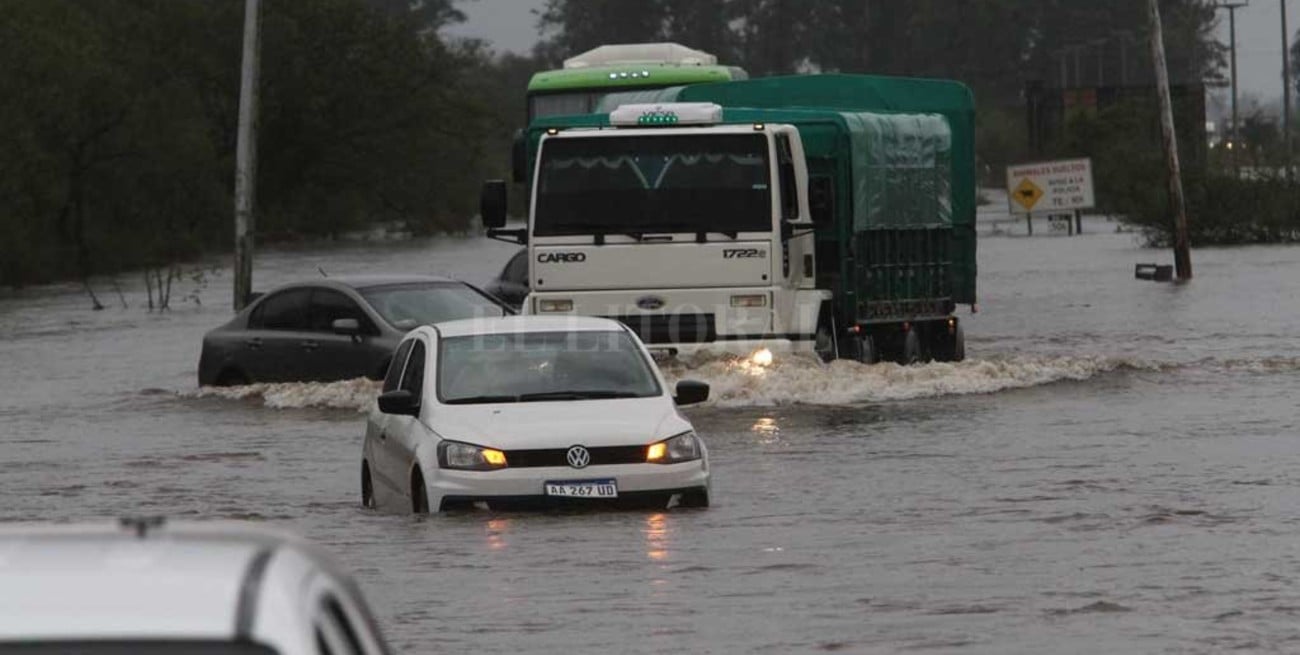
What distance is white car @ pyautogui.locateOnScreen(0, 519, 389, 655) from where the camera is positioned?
3.66 metres

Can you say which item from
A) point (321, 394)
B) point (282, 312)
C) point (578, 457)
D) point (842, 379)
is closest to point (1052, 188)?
point (282, 312)

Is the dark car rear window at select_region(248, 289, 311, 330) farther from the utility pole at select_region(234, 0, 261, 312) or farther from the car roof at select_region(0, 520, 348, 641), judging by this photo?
the car roof at select_region(0, 520, 348, 641)

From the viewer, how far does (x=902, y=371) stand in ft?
86.4

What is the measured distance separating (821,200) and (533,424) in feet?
31.9

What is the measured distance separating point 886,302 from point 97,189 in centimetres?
5223

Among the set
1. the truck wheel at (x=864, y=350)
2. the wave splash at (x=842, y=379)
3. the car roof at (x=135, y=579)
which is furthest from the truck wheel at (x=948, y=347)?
the car roof at (x=135, y=579)

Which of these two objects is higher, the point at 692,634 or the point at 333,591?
the point at 333,591

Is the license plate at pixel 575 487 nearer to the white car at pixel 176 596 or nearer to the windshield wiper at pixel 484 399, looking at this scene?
the windshield wiper at pixel 484 399

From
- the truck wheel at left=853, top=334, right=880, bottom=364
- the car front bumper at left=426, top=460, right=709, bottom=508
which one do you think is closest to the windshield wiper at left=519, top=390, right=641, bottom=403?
the car front bumper at left=426, top=460, right=709, bottom=508

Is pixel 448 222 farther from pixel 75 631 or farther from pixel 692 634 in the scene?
pixel 75 631

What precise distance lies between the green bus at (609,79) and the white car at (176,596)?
3545 centimetres

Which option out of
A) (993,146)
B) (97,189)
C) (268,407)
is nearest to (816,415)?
(268,407)

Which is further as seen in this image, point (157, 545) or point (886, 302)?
point (886, 302)

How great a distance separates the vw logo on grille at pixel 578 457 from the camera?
15109 mm
